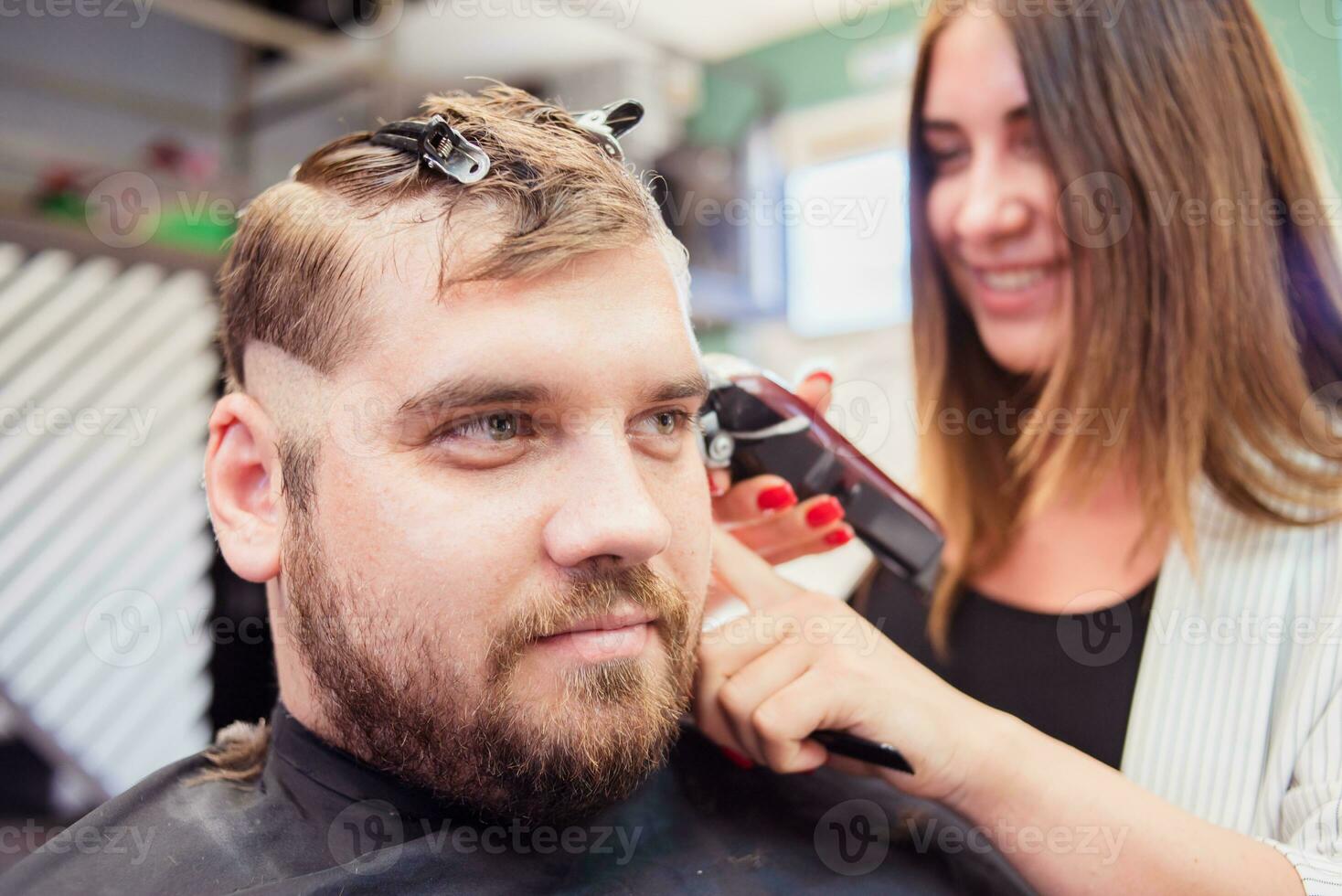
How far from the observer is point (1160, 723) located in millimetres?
1154

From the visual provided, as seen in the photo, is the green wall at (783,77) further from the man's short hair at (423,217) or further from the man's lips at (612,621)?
the man's lips at (612,621)

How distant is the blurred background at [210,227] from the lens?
2.46 metres

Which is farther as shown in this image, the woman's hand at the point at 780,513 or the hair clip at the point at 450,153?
the woman's hand at the point at 780,513

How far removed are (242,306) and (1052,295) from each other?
3.20 ft

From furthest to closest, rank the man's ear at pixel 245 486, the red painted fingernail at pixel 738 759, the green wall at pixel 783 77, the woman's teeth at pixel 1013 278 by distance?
the green wall at pixel 783 77, the woman's teeth at pixel 1013 278, the red painted fingernail at pixel 738 759, the man's ear at pixel 245 486

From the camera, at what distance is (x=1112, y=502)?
1351mm

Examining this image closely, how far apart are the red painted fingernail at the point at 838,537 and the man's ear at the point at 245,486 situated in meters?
0.63

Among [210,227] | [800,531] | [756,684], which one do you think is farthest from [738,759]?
[210,227]

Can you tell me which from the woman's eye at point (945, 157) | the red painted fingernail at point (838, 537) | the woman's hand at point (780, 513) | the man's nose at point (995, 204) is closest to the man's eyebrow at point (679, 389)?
the woman's hand at point (780, 513)

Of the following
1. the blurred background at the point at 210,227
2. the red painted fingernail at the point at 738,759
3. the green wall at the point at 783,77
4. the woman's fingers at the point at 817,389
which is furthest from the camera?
A: the green wall at the point at 783,77

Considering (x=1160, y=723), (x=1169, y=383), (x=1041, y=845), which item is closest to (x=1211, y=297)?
(x=1169, y=383)

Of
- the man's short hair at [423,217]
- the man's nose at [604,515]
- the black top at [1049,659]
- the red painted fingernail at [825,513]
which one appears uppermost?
the man's short hair at [423,217]

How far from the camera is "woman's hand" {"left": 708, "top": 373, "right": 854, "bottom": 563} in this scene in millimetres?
1212

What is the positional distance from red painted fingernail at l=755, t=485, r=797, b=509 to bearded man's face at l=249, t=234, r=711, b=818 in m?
0.31
